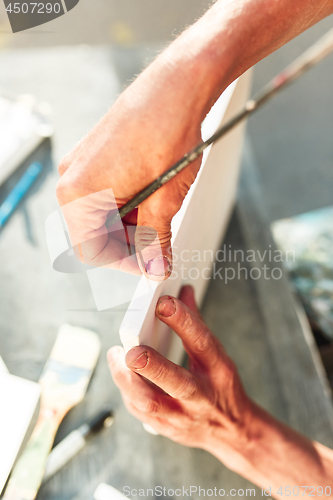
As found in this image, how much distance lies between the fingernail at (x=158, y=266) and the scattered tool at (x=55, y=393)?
0.27 metres

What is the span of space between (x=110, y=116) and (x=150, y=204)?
0.10 meters

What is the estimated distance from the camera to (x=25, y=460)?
0.44 metres

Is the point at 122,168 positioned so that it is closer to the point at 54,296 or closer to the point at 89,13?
the point at 54,296

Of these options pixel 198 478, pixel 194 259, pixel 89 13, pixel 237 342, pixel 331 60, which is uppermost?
pixel 89 13

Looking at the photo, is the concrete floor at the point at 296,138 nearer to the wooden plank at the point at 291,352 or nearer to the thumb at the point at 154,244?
the wooden plank at the point at 291,352

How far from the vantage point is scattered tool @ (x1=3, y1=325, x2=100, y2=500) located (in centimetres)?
44

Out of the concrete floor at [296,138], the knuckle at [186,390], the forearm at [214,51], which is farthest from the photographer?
the concrete floor at [296,138]

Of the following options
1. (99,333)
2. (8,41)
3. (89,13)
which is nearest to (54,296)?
(99,333)

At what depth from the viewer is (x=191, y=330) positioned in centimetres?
42

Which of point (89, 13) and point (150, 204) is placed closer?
point (150, 204)

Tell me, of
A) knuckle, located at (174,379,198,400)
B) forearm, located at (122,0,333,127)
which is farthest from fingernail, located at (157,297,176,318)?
forearm, located at (122,0,333,127)

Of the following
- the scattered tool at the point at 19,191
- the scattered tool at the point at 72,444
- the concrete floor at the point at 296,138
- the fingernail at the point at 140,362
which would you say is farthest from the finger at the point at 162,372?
the concrete floor at the point at 296,138

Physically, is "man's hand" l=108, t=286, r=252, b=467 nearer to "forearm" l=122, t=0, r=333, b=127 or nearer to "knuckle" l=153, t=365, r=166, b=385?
"knuckle" l=153, t=365, r=166, b=385

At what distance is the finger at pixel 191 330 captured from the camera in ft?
1.27
